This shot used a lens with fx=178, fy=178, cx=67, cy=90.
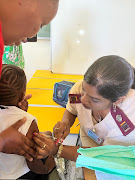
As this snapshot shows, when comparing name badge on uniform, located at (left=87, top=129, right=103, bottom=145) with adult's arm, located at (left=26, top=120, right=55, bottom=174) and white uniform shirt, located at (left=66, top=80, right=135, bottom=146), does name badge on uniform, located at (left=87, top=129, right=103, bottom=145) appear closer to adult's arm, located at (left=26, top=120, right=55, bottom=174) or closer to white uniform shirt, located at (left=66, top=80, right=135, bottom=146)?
white uniform shirt, located at (left=66, top=80, right=135, bottom=146)

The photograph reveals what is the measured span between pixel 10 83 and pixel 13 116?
0.46 ft

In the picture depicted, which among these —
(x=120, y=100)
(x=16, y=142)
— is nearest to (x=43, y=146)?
Result: (x=16, y=142)


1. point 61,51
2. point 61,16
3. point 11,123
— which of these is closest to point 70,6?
point 61,16

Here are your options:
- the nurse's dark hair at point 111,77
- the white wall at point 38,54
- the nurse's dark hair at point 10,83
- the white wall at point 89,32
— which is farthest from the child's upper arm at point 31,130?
the white wall at point 38,54

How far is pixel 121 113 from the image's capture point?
945 mm

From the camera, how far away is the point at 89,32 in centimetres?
250

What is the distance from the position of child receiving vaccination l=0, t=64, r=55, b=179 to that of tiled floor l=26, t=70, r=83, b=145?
1.80ft

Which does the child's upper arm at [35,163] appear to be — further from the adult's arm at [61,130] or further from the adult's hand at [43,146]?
the adult's arm at [61,130]

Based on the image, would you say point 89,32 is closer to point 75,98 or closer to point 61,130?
point 75,98

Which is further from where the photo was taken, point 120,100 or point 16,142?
point 120,100

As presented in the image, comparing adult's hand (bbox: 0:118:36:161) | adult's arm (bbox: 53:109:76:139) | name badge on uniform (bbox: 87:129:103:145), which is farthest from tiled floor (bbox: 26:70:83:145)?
adult's hand (bbox: 0:118:36:161)

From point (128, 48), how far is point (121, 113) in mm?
1840

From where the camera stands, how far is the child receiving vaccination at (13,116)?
74cm

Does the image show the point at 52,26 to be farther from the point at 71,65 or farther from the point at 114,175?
the point at 114,175
